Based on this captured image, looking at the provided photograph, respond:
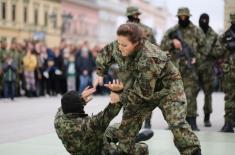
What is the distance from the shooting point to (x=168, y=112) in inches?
263

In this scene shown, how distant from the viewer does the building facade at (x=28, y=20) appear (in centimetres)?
7162

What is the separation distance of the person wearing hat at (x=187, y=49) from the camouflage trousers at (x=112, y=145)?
358 cm

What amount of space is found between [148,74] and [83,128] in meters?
1.00

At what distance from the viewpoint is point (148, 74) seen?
632cm

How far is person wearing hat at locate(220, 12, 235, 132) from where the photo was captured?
1061 cm

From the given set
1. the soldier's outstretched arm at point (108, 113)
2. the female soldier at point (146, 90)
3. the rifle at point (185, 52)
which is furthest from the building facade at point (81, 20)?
the female soldier at point (146, 90)

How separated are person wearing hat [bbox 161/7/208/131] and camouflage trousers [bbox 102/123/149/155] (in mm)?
3583

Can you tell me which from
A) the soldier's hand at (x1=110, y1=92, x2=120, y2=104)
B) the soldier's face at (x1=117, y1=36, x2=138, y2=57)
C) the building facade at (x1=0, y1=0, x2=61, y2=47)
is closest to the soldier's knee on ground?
the soldier's hand at (x1=110, y1=92, x2=120, y2=104)

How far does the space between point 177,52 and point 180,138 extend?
14.3 ft

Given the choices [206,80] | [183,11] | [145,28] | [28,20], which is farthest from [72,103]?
[28,20]

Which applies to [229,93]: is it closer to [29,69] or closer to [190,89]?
[190,89]

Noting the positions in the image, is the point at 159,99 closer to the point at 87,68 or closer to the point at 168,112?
the point at 168,112

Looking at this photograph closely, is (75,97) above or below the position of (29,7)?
A: below

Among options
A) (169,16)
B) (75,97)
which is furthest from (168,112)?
(169,16)
